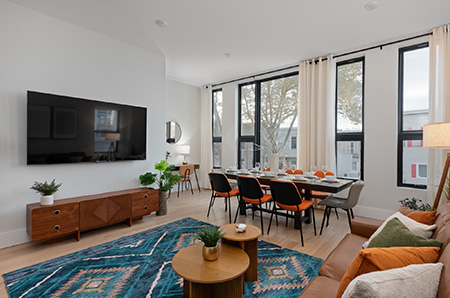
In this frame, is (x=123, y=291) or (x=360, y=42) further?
(x=360, y=42)

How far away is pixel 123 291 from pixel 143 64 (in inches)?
148

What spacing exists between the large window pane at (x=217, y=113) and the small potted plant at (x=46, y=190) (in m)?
4.41

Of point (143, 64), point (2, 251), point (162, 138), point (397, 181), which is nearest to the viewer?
point (2, 251)

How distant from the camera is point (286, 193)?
3.09 m

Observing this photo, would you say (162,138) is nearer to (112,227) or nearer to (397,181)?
(112,227)

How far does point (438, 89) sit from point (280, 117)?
9.27 feet

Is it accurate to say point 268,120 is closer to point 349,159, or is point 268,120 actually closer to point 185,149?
point 349,159

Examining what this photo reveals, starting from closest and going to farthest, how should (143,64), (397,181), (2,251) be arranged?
(2,251) < (397,181) < (143,64)

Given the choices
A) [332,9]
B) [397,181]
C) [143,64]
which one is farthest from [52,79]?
[397,181]

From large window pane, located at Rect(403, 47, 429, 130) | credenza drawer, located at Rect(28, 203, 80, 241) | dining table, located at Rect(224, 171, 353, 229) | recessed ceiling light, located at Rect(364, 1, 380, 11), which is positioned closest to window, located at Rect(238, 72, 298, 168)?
dining table, located at Rect(224, 171, 353, 229)

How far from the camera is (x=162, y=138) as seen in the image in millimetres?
4676

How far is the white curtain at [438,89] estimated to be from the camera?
339cm

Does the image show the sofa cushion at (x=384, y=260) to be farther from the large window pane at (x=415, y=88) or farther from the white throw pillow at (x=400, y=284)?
the large window pane at (x=415, y=88)

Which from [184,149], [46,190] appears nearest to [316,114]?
[184,149]
